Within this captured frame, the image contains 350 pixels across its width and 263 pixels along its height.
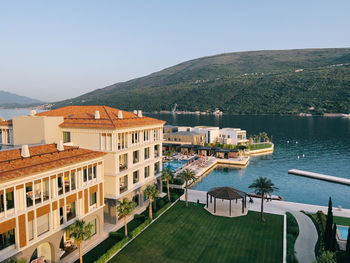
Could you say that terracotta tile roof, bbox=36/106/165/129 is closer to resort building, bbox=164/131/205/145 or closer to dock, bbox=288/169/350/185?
dock, bbox=288/169/350/185

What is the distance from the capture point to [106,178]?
121 feet

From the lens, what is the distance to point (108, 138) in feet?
118

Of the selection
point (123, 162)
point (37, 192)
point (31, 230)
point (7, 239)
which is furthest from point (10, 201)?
point (123, 162)

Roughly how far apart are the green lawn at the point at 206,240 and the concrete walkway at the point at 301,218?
2378 millimetres

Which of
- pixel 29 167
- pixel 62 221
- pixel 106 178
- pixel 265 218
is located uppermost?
pixel 29 167

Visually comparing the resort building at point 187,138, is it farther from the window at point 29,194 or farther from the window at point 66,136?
the window at point 29,194

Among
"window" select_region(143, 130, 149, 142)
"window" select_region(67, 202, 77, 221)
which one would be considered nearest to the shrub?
"window" select_region(67, 202, 77, 221)

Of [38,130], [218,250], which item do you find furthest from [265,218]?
[38,130]

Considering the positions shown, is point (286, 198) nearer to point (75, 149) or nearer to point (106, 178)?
point (106, 178)

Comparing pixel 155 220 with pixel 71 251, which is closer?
pixel 71 251

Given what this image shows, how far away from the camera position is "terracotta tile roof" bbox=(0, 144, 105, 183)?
23.0 metres

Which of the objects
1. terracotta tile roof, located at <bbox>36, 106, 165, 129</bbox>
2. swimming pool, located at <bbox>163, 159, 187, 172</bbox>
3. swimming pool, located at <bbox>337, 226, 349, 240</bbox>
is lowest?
swimming pool, located at <bbox>163, 159, 187, 172</bbox>

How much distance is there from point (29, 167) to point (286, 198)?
5610cm

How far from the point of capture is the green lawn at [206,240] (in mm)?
30469
